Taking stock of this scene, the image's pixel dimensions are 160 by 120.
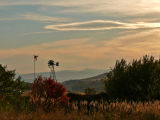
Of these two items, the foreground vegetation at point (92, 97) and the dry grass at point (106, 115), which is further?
the foreground vegetation at point (92, 97)

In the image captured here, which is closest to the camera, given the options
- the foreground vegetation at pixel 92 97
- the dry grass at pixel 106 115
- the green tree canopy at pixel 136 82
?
the dry grass at pixel 106 115

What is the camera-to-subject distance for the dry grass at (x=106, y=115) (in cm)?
1596

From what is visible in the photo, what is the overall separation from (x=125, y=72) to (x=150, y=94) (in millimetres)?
2983

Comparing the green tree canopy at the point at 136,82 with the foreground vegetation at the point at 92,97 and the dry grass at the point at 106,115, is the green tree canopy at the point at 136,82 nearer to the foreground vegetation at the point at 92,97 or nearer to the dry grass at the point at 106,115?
A: the foreground vegetation at the point at 92,97

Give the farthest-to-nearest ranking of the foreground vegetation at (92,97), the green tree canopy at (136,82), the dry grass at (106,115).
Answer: the green tree canopy at (136,82) < the foreground vegetation at (92,97) < the dry grass at (106,115)

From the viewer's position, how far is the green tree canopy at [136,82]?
104 feet

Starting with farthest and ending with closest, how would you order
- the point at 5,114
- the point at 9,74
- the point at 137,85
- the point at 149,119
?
the point at 137,85
the point at 9,74
the point at 149,119
the point at 5,114

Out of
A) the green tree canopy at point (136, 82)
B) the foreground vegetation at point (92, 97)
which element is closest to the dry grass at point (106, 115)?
the foreground vegetation at point (92, 97)

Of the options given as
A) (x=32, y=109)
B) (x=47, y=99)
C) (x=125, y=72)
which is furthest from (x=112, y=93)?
(x=32, y=109)

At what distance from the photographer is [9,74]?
27.7 m

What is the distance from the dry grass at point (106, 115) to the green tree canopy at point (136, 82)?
1019 centimetres

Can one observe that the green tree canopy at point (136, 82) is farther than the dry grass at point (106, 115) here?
Yes

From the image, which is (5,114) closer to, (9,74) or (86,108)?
(86,108)

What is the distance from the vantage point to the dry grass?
52.4 ft
